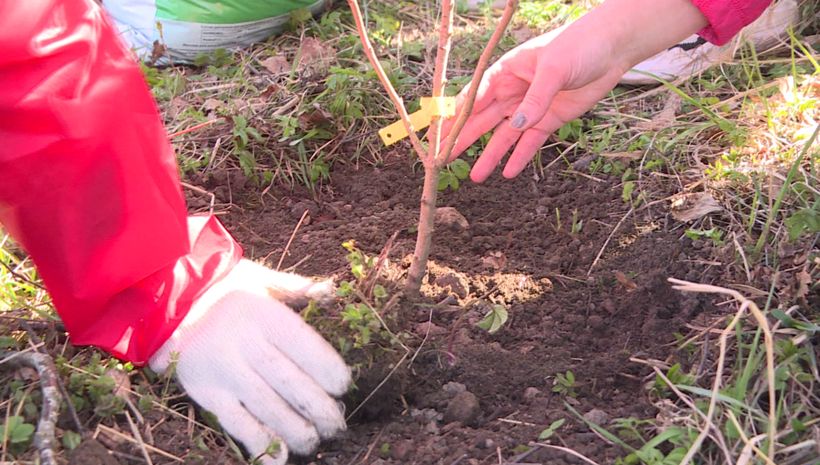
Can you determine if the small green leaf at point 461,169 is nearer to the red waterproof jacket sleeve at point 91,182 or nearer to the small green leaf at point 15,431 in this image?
the red waterproof jacket sleeve at point 91,182

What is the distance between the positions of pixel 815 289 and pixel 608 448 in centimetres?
55

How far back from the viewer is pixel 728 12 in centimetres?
169

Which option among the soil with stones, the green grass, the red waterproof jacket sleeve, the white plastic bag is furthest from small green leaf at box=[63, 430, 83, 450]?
the white plastic bag

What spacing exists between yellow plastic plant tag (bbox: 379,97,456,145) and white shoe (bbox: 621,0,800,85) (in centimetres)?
99

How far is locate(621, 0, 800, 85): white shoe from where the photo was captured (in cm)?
240

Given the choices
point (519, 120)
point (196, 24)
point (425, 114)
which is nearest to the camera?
point (519, 120)

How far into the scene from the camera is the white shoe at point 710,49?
7.86ft

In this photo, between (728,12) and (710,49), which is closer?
(728,12)

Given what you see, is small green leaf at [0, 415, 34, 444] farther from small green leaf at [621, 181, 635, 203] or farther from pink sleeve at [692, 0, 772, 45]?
pink sleeve at [692, 0, 772, 45]

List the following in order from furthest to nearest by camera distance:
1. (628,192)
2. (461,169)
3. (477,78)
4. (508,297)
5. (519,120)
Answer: (461,169)
(628,192)
(508,297)
(519,120)
(477,78)

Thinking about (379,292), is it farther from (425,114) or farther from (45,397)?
(45,397)

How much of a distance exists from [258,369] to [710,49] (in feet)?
5.62

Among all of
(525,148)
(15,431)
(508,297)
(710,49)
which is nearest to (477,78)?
(525,148)

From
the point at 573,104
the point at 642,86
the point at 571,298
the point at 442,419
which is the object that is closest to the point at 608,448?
the point at 442,419
